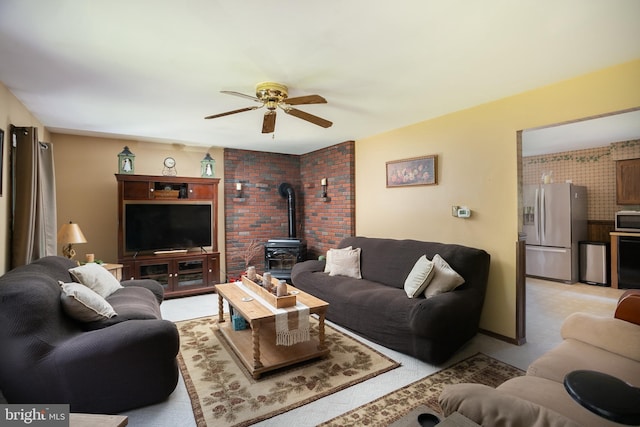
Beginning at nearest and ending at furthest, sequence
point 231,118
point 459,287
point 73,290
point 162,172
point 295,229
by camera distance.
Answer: point 73,290 → point 459,287 → point 231,118 → point 162,172 → point 295,229

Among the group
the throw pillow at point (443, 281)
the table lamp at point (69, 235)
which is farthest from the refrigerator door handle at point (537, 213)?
the table lamp at point (69, 235)

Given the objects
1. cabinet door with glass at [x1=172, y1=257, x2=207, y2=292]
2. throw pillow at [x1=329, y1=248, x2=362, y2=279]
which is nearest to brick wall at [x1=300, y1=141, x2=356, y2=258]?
throw pillow at [x1=329, y1=248, x2=362, y2=279]

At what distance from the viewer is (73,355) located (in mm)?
1829

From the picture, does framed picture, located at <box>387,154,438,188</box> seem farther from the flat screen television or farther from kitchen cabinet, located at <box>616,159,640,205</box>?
kitchen cabinet, located at <box>616,159,640,205</box>

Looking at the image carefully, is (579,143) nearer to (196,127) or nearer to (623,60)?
(623,60)

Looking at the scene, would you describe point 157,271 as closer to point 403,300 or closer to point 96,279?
point 96,279

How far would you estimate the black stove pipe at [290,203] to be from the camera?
226 inches

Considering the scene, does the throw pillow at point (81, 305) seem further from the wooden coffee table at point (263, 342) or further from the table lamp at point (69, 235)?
the table lamp at point (69, 235)

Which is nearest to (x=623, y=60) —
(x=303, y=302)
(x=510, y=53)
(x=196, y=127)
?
(x=510, y=53)

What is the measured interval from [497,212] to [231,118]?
315 cm

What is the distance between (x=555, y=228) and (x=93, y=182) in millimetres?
7691

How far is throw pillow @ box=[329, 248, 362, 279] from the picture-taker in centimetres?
399

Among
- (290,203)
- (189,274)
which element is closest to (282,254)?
(290,203)

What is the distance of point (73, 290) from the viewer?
6.88 ft
